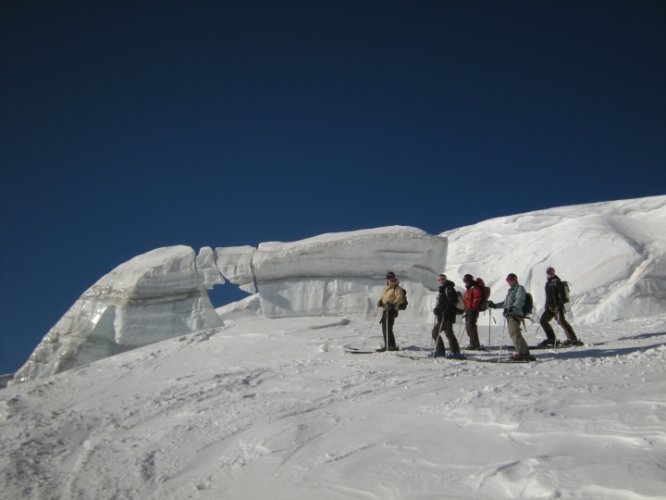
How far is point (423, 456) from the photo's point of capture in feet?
17.1

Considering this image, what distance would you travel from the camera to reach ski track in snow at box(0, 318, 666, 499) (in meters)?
4.72

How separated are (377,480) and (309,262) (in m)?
12.6

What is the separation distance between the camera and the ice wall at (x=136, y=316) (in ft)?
55.0

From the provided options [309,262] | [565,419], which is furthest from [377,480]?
[309,262]

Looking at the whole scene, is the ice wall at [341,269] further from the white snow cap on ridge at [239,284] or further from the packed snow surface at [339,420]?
the packed snow surface at [339,420]

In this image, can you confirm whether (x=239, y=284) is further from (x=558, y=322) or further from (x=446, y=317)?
(x=558, y=322)

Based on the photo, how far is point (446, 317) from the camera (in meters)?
10.3

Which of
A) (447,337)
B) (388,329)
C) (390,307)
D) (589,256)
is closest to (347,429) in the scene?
(447,337)

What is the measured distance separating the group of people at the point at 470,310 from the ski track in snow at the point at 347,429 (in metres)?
0.52

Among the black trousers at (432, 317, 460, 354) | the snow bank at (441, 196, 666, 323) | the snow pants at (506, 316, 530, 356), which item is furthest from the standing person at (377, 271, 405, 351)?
the snow bank at (441, 196, 666, 323)

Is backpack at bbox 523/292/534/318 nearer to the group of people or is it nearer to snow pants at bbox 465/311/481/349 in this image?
the group of people

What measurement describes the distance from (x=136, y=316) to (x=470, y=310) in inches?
381

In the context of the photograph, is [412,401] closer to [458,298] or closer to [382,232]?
[458,298]

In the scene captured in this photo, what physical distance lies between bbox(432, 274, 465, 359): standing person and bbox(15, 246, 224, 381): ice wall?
801 centimetres
